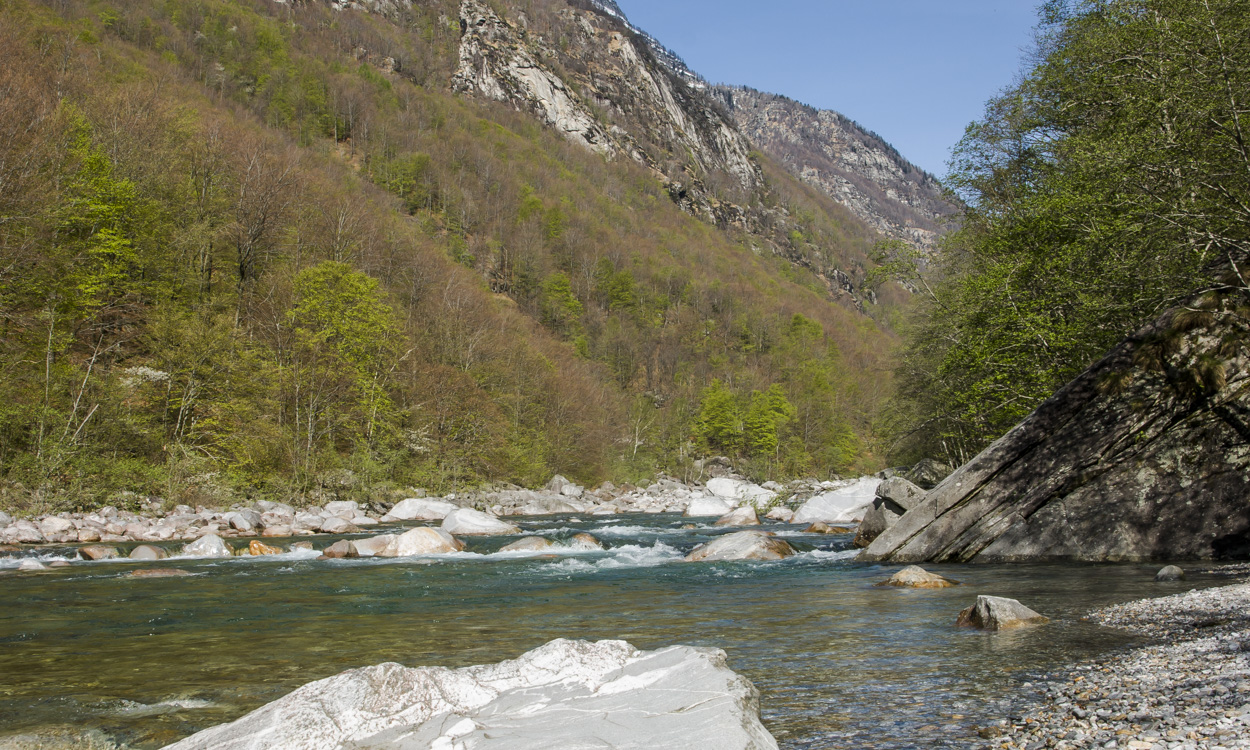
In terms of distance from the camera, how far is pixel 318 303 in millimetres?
27156

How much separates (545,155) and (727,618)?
108052 mm

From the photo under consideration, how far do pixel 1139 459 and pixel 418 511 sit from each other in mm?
21198

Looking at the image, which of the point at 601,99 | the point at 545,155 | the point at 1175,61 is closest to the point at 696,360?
the point at 545,155

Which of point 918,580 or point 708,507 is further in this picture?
point 708,507

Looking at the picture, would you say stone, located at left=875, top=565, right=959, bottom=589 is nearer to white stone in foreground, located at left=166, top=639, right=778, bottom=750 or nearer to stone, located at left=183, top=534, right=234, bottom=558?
white stone in foreground, located at left=166, top=639, right=778, bottom=750

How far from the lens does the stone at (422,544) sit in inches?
593

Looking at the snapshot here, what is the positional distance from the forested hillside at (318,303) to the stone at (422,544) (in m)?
9.48

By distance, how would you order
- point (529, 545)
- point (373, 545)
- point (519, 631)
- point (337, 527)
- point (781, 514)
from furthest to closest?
point (781, 514) → point (337, 527) → point (529, 545) → point (373, 545) → point (519, 631)

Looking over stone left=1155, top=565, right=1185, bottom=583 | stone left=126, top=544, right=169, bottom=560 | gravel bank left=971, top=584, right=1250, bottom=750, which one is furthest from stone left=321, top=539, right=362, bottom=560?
stone left=1155, top=565, right=1185, bottom=583

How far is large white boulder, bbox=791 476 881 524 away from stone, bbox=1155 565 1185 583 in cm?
1342

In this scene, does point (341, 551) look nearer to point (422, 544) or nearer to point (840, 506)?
point (422, 544)

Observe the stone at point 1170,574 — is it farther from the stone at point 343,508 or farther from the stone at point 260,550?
the stone at point 343,508

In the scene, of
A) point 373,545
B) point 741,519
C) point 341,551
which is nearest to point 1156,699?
point 341,551

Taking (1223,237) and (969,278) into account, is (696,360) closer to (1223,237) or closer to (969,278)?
(969,278)
